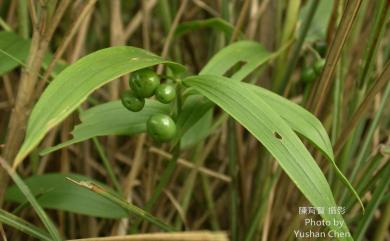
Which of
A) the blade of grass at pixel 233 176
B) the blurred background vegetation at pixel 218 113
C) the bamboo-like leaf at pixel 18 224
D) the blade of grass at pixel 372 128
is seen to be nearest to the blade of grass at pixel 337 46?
the blurred background vegetation at pixel 218 113

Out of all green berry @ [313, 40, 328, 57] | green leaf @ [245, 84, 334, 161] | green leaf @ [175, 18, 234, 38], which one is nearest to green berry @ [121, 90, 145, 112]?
green leaf @ [245, 84, 334, 161]

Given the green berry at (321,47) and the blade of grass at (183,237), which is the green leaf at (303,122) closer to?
the blade of grass at (183,237)

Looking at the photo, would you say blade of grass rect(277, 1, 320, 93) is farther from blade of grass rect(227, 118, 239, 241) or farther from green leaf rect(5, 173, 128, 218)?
green leaf rect(5, 173, 128, 218)

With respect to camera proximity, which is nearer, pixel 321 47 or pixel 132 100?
pixel 132 100

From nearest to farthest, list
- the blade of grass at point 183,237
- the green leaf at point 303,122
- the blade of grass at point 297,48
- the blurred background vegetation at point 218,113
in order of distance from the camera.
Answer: the blade of grass at point 183,237 → the green leaf at point 303,122 → the blurred background vegetation at point 218,113 → the blade of grass at point 297,48

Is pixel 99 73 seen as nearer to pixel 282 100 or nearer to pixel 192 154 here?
pixel 282 100

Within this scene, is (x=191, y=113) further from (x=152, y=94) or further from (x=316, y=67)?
(x=316, y=67)

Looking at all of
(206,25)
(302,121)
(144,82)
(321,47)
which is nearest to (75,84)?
(144,82)
